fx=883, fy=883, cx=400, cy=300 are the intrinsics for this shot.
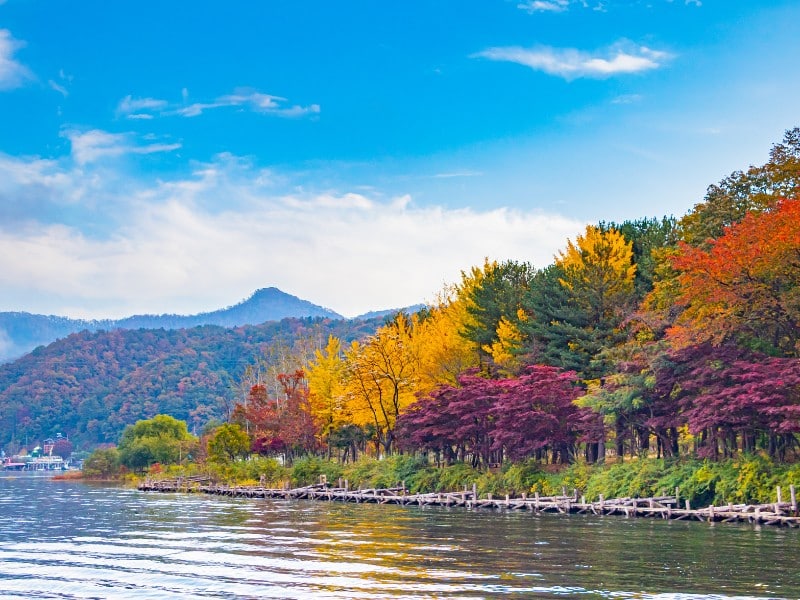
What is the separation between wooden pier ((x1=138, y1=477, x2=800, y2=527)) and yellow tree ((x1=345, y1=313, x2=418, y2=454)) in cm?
714

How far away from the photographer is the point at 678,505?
4816 centimetres

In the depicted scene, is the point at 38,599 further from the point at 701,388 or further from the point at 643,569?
the point at 701,388

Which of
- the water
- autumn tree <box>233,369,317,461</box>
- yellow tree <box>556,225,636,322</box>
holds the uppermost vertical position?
yellow tree <box>556,225,636,322</box>

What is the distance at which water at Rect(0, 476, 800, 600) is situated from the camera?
25.7 metres

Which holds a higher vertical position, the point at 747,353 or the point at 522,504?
the point at 747,353

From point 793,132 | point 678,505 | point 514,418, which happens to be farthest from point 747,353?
point 514,418

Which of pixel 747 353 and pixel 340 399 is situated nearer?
pixel 747 353

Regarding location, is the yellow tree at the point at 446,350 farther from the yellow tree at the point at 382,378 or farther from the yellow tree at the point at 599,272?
the yellow tree at the point at 599,272

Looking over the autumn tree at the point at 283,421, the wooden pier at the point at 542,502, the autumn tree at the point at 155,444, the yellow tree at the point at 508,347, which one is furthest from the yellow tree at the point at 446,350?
the autumn tree at the point at 155,444

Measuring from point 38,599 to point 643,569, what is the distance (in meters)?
18.4

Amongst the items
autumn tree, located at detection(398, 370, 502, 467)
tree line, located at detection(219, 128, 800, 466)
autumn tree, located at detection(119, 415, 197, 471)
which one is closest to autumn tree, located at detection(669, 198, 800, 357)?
tree line, located at detection(219, 128, 800, 466)

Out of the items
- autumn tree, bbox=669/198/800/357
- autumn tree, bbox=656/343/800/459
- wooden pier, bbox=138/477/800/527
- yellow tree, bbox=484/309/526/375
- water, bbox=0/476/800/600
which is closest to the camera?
water, bbox=0/476/800/600

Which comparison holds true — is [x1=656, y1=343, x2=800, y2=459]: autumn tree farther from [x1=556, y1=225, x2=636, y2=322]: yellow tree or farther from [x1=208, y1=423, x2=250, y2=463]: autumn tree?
[x1=208, y1=423, x2=250, y2=463]: autumn tree

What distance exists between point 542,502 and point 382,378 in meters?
25.6
